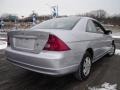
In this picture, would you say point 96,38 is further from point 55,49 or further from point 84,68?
point 55,49

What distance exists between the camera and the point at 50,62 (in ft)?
11.1

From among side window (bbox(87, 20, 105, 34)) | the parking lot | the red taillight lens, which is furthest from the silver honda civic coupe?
the parking lot

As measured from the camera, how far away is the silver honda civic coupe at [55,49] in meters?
3.44

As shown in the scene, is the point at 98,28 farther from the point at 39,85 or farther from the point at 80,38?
the point at 39,85

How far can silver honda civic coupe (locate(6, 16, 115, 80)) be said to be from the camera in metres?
3.44

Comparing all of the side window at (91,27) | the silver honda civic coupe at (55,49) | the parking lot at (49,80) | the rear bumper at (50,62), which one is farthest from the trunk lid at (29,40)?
the side window at (91,27)

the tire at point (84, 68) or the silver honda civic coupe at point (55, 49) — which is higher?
the silver honda civic coupe at point (55, 49)

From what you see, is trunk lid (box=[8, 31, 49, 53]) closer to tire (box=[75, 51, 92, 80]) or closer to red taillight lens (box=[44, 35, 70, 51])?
red taillight lens (box=[44, 35, 70, 51])

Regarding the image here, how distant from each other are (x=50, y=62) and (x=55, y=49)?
0.27 m

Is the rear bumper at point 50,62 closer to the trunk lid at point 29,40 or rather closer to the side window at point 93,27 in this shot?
the trunk lid at point 29,40

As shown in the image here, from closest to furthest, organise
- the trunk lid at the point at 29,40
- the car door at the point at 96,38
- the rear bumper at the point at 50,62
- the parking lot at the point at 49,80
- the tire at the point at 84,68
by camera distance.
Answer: the rear bumper at the point at 50,62 < the trunk lid at the point at 29,40 < the parking lot at the point at 49,80 < the tire at the point at 84,68 < the car door at the point at 96,38

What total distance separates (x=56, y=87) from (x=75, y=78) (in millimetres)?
647

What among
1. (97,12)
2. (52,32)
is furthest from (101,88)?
(97,12)

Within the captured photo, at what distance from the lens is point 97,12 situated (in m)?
86.2
